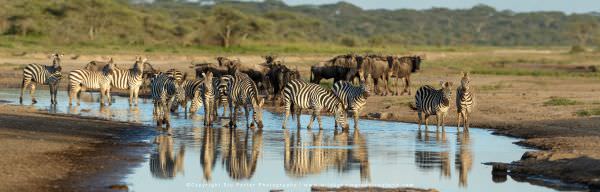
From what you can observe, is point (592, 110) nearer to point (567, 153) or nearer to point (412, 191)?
point (567, 153)

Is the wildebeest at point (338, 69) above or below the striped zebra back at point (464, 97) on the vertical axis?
above

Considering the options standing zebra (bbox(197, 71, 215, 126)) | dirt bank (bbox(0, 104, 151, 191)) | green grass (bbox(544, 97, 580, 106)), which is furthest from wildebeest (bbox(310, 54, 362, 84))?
dirt bank (bbox(0, 104, 151, 191))

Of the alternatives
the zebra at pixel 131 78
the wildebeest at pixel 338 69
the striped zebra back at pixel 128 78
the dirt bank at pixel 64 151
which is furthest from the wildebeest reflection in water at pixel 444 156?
the wildebeest at pixel 338 69

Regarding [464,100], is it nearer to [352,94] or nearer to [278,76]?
[352,94]

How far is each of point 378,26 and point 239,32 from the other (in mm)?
80203

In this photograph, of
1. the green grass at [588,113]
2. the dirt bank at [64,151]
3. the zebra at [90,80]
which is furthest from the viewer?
the zebra at [90,80]

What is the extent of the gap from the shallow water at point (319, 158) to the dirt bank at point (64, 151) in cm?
39

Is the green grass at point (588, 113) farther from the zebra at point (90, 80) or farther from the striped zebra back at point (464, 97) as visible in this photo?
the zebra at point (90, 80)

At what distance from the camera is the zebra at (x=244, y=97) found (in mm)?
19766

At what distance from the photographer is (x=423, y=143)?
17.5 meters

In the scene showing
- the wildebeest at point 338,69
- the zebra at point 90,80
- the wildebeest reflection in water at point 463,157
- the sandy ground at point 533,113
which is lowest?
the wildebeest reflection in water at point 463,157

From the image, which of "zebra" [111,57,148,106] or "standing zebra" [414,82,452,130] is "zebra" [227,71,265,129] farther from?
"zebra" [111,57,148,106]

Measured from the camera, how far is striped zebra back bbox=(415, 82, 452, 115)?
62.9 feet

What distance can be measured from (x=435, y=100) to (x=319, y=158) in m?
4.98
